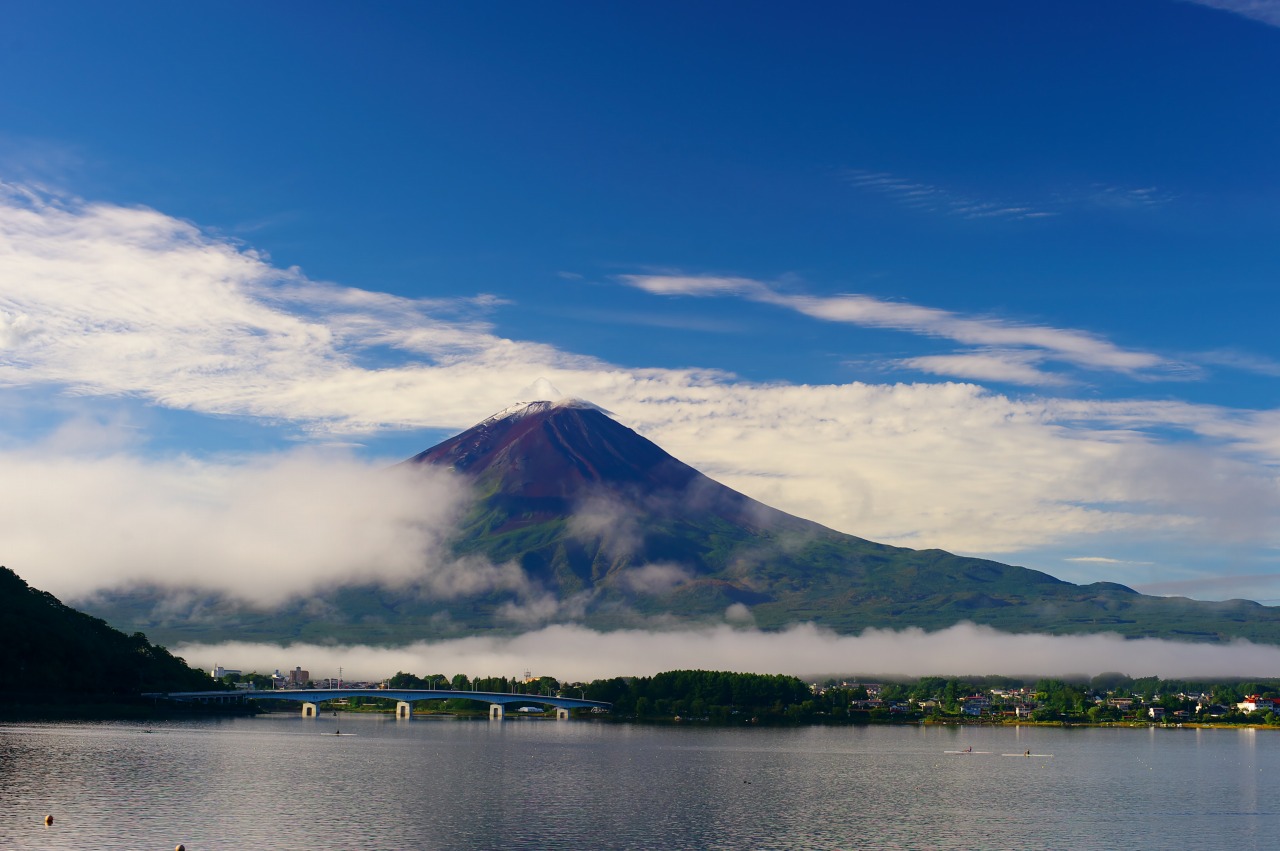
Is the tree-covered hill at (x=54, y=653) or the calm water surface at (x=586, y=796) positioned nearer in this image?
the calm water surface at (x=586, y=796)

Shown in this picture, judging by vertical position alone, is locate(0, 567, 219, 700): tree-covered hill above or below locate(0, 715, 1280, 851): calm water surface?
above

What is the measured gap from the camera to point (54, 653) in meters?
146

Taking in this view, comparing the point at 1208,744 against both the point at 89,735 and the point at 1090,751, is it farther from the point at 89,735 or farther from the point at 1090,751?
the point at 89,735

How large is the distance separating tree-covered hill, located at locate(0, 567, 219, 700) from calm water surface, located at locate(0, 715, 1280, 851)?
12.3 metres

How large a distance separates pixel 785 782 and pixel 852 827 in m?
28.3

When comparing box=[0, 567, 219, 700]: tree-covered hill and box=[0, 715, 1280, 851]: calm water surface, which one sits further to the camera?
box=[0, 567, 219, 700]: tree-covered hill

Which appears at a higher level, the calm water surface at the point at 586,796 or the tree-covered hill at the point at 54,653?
the tree-covered hill at the point at 54,653

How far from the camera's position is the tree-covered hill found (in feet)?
451

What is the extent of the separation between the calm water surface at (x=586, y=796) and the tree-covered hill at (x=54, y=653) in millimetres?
12259

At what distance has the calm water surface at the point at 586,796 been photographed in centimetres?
6406

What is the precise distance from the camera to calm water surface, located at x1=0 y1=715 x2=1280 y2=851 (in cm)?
6406

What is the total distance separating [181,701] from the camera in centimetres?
19875

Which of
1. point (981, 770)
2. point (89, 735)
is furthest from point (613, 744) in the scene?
point (89, 735)

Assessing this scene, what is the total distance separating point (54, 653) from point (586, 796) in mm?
90917
